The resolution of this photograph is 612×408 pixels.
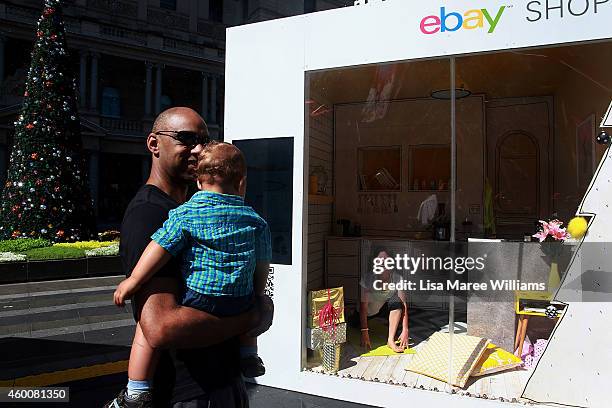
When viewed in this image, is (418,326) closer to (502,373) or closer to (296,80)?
(502,373)

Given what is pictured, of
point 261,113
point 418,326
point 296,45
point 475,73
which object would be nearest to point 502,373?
point 418,326

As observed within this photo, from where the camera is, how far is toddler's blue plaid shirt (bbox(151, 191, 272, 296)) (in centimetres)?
167

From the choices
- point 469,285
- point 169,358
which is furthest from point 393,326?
point 169,358

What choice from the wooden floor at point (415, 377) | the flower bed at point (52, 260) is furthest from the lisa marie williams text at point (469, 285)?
the flower bed at point (52, 260)

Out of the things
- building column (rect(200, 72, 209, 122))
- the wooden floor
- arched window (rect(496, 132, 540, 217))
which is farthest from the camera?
building column (rect(200, 72, 209, 122))

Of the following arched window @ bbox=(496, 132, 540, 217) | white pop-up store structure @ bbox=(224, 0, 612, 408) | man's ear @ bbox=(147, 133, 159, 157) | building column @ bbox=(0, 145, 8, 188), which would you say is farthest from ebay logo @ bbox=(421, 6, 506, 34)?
building column @ bbox=(0, 145, 8, 188)

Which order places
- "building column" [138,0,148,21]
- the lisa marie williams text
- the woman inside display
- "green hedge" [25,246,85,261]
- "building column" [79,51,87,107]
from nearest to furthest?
the lisa marie williams text → the woman inside display → "green hedge" [25,246,85,261] → "building column" [79,51,87,107] → "building column" [138,0,148,21]

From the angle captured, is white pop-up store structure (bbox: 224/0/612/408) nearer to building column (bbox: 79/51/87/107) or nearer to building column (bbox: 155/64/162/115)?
building column (bbox: 79/51/87/107)

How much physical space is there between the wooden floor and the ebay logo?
136 inches

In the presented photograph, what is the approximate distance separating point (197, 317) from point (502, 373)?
4.46m

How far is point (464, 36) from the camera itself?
412cm

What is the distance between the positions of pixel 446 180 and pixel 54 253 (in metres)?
10.4

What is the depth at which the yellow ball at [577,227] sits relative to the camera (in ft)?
13.4

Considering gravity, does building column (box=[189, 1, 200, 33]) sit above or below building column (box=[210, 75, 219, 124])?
above
